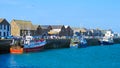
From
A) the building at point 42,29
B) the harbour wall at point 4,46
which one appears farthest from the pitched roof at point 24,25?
the harbour wall at point 4,46

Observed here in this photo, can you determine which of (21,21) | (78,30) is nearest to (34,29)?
(21,21)

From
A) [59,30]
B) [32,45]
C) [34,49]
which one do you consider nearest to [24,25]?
[59,30]

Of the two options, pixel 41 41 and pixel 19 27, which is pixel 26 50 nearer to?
pixel 41 41

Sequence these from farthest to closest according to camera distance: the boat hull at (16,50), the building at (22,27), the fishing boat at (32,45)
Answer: the building at (22,27)
the fishing boat at (32,45)
the boat hull at (16,50)

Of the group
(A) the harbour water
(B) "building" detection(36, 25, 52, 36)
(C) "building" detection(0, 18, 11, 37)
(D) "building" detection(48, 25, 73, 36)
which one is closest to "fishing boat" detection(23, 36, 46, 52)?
(A) the harbour water

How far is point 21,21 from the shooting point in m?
90.1

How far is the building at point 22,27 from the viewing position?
86981 millimetres

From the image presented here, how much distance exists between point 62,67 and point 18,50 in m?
20.8

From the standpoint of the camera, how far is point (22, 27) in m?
87.4

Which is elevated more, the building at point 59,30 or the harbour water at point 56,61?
Result: the building at point 59,30

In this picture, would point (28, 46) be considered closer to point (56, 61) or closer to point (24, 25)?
point (56, 61)

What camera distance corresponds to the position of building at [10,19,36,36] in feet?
285

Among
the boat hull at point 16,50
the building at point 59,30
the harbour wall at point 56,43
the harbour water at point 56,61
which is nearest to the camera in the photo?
the harbour water at point 56,61

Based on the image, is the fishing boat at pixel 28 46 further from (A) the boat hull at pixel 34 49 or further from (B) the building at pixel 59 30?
(B) the building at pixel 59 30
